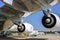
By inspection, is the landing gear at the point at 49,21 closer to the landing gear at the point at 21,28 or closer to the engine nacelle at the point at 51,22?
the engine nacelle at the point at 51,22

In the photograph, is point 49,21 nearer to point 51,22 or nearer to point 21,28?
point 51,22

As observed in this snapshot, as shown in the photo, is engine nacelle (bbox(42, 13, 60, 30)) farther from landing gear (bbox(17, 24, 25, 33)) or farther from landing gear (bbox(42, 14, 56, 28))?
landing gear (bbox(17, 24, 25, 33))

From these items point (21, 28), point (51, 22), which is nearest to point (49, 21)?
point (51, 22)

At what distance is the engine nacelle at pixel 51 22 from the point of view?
40.9 feet

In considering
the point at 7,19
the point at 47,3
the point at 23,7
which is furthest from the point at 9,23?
the point at 47,3

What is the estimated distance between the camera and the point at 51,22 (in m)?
12.5

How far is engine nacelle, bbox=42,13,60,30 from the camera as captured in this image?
12.5 m

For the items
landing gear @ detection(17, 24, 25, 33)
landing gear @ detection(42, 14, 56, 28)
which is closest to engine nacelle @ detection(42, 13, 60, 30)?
landing gear @ detection(42, 14, 56, 28)

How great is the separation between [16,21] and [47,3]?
18.1 ft

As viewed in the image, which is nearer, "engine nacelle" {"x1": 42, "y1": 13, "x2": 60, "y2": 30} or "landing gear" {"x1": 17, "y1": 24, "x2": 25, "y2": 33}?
"engine nacelle" {"x1": 42, "y1": 13, "x2": 60, "y2": 30}

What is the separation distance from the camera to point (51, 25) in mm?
12586

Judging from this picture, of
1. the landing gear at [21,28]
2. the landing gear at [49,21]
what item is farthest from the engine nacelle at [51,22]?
the landing gear at [21,28]

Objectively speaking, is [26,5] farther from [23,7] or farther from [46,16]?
[46,16]

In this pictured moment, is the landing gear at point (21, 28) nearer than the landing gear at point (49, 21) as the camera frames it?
No
